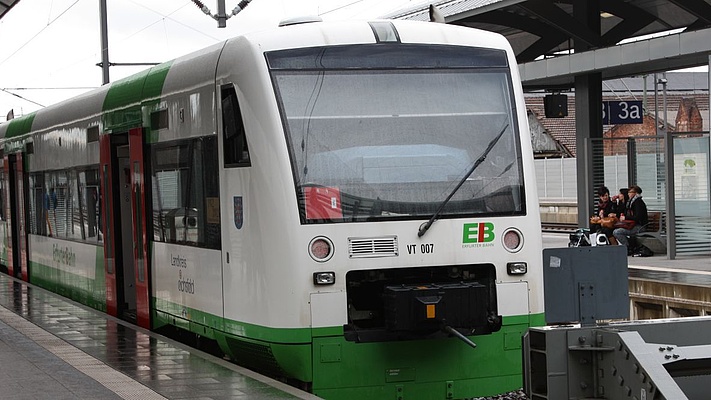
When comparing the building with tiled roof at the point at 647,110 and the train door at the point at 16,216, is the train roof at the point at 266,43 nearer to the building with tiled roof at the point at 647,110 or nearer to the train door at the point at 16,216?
the train door at the point at 16,216

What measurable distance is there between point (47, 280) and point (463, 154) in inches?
444

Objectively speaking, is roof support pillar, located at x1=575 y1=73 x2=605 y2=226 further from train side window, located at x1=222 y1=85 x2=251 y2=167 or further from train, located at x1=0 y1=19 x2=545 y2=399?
train side window, located at x1=222 y1=85 x2=251 y2=167

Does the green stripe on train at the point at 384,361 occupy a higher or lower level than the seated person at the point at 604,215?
lower

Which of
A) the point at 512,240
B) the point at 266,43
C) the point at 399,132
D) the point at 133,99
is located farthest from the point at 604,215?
the point at 266,43

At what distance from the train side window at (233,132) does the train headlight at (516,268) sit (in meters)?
2.18

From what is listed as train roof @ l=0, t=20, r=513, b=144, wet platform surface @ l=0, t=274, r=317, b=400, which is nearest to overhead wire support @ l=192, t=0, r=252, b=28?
train roof @ l=0, t=20, r=513, b=144

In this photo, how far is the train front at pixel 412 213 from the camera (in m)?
9.51

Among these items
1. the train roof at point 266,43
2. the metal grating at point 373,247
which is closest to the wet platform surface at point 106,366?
the metal grating at point 373,247

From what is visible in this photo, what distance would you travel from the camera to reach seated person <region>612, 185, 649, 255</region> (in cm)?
2233

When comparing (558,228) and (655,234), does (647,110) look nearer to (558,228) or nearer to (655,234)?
(558,228)

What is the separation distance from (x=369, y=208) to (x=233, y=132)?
1294 millimetres

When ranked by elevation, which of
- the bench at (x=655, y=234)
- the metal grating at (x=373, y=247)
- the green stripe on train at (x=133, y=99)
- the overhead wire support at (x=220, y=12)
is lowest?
the bench at (x=655, y=234)

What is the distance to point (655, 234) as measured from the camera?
23.0m

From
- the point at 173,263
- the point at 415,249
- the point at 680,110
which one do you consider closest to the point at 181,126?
the point at 173,263
